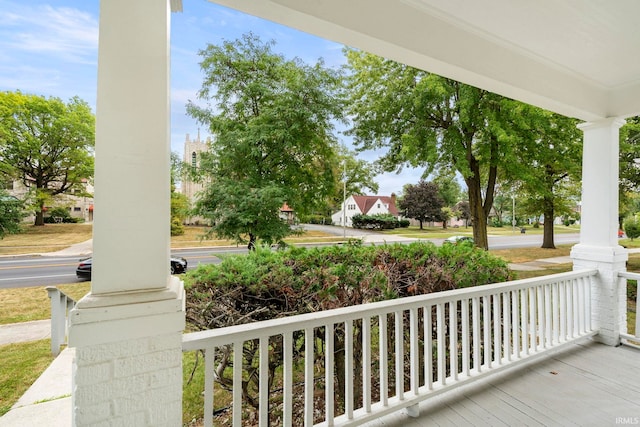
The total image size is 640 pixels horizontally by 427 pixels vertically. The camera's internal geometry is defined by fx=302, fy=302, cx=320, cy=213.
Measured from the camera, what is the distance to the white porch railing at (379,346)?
1.44 meters

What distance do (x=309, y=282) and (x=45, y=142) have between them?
84.8 inches

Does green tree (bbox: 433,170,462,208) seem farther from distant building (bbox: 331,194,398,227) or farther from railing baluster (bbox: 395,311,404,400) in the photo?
railing baluster (bbox: 395,311,404,400)

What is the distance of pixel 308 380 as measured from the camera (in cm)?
154

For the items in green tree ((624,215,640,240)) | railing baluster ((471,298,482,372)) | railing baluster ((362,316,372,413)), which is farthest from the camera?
green tree ((624,215,640,240))

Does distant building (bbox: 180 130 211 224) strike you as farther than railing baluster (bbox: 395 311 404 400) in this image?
Yes

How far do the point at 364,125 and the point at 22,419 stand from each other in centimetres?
594

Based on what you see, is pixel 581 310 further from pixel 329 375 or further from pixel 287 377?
pixel 287 377

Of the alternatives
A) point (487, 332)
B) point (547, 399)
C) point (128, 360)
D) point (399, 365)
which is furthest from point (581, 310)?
point (128, 360)

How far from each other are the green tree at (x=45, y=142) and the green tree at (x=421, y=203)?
3.33m

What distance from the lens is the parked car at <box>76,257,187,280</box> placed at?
1914 millimetres

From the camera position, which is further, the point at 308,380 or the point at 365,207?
the point at 365,207

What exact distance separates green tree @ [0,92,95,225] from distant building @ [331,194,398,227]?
7.96 ft

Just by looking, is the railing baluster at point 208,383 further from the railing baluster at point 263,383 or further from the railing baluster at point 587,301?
the railing baluster at point 587,301

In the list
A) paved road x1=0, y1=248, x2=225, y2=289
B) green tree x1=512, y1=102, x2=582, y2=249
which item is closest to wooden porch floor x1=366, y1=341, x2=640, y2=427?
paved road x1=0, y1=248, x2=225, y2=289
